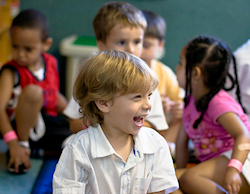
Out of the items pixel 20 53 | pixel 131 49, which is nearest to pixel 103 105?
pixel 131 49

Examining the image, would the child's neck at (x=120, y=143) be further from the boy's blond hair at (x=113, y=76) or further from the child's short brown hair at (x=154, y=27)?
the child's short brown hair at (x=154, y=27)

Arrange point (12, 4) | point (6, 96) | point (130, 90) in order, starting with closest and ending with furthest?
1. point (130, 90)
2. point (6, 96)
3. point (12, 4)

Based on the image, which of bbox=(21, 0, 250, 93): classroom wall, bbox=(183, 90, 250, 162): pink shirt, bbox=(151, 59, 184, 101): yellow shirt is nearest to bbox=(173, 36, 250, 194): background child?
bbox=(183, 90, 250, 162): pink shirt

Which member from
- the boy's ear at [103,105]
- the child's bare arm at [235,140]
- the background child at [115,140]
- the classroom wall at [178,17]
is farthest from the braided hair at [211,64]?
the classroom wall at [178,17]

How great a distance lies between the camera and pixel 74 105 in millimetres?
1395

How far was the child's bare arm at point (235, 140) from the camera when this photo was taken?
43.3 inches

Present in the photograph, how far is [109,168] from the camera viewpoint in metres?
0.95

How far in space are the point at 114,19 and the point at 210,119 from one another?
59 centimetres

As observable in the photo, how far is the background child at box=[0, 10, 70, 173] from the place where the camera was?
151 centimetres

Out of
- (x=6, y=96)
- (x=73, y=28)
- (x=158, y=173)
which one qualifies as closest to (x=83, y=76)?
(x=158, y=173)

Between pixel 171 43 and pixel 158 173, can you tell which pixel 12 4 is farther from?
pixel 158 173

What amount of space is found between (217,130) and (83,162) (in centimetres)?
66

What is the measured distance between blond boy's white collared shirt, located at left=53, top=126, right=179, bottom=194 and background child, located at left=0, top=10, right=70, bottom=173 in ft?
1.98

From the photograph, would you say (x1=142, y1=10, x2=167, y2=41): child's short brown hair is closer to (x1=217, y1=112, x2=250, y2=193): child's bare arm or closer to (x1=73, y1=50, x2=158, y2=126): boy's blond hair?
(x1=217, y1=112, x2=250, y2=193): child's bare arm
